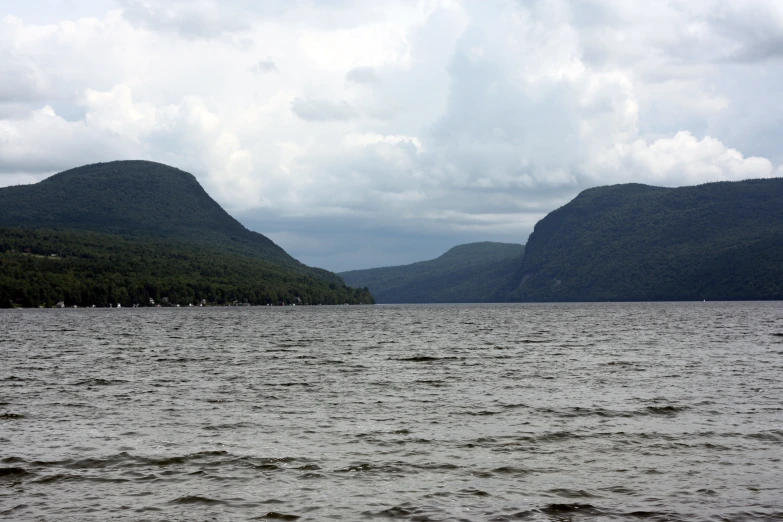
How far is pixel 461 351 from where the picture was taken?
72.9 meters

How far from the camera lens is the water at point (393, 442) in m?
19.1

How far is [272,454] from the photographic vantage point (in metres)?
24.7

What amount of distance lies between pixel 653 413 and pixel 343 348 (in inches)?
1913

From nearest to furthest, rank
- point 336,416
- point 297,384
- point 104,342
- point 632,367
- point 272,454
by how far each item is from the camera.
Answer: point 272,454 < point 336,416 < point 297,384 < point 632,367 < point 104,342

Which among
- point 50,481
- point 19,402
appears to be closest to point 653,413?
point 50,481

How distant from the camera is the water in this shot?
1908cm

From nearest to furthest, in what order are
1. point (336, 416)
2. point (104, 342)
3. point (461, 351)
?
1. point (336, 416)
2. point (461, 351)
3. point (104, 342)

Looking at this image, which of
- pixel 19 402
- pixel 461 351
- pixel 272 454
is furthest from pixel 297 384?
pixel 461 351

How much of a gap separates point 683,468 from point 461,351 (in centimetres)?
5033

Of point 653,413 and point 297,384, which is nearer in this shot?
point 653,413

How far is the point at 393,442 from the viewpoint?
26656mm

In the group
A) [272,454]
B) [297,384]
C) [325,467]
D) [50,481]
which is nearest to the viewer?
→ [50,481]

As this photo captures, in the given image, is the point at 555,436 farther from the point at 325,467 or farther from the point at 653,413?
the point at 325,467

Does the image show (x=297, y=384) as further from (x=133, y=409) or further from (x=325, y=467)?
(x=325, y=467)
